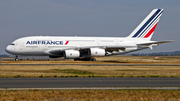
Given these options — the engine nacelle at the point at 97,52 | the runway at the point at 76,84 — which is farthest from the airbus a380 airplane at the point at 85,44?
the runway at the point at 76,84

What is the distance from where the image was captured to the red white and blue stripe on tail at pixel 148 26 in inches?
2179

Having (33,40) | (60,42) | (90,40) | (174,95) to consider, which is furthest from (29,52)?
(174,95)

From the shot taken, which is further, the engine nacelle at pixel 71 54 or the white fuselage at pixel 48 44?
the white fuselage at pixel 48 44

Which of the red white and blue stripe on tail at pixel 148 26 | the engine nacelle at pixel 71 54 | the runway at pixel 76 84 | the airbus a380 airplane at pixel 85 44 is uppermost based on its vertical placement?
the red white and blue stripe on tail at pixel 148 26

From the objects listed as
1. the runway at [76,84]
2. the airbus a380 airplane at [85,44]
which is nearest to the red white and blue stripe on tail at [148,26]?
the airbus a380 airplane at [85,44]

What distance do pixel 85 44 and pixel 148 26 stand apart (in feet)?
52.0

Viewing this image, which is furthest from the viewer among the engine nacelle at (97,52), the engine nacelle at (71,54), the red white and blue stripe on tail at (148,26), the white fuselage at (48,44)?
the red white and blue stripe on tail at (148,26)

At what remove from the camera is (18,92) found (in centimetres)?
1290

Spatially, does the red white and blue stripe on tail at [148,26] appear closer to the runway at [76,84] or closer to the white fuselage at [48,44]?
the white fuselage at [48,44]

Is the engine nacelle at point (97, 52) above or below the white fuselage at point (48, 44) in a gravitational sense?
below

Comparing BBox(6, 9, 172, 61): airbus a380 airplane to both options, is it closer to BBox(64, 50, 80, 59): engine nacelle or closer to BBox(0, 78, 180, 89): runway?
BBox(64, 50, 80, 59): engine nacelle

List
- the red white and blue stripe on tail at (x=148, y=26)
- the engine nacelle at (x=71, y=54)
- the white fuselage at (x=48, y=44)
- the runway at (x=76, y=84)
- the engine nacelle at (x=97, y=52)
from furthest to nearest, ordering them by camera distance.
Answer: the red white and blue stripe on tail at (x=148, y=26), the engine nacelle at (x=97, y=52), the white fuselage at (x=48, y=44), the engine nacelle at (x=71, y=54), the runway at (x=76, y=84)

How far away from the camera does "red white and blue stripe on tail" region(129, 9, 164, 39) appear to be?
5534 centimetres

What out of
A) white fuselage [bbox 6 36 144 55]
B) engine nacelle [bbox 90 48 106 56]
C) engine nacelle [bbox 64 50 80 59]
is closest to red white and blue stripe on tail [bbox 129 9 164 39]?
white fuselage [bbox 6 36 144 55]
